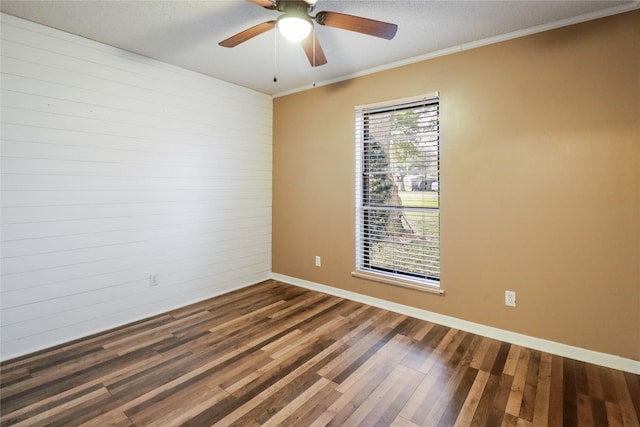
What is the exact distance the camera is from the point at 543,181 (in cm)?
251

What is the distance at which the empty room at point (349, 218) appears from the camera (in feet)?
6.64

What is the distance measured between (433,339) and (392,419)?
1.11m

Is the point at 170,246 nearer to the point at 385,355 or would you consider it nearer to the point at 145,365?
the point at 145,365

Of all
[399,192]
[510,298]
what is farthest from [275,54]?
[510,298]

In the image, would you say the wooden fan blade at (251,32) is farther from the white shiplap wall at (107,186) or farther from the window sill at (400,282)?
the window sill at (400,282)

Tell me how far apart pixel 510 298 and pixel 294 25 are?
2763 millimetres

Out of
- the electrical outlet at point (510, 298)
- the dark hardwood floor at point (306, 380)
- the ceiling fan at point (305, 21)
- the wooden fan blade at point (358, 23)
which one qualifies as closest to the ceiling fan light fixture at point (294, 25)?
the ceiling fan at point (305, 21)

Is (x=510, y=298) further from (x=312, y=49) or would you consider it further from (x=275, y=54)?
(x=275, y=54)

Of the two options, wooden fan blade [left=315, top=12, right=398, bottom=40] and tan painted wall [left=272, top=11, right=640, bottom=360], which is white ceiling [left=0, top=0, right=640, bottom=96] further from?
wooden fan blade [left=315, top=12, right=398, bottom=40]

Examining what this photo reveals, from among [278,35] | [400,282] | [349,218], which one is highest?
[278,35]

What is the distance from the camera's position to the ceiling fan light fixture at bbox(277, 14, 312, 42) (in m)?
1.86

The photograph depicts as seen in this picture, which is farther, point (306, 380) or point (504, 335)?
point (504, 335)

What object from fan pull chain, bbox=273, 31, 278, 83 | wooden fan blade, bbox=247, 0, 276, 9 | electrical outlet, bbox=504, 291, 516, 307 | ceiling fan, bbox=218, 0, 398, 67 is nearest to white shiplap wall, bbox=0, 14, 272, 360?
fan pull chain, bbox=273, 31, 278, 83

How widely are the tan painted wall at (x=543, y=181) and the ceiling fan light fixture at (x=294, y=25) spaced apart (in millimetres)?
1272
